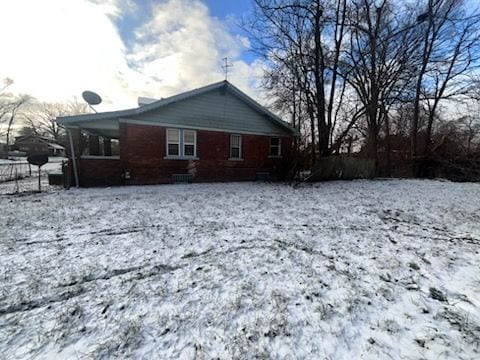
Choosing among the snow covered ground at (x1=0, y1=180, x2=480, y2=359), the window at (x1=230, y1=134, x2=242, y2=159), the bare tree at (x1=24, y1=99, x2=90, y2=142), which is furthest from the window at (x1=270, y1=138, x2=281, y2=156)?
the bare tree at (x1=24, y1=99, x2=90, y2=142)

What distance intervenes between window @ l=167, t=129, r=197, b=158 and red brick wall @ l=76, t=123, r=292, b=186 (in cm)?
26

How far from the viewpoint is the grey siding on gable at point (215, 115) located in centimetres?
1111

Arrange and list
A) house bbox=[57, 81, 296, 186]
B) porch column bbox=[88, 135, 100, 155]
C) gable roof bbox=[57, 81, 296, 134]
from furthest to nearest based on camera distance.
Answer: porch column bbox=[88, 135, 100, 155], house bbox=[57, 81, 296, 186], gable roof bbox=[57, 81, 296, 134]

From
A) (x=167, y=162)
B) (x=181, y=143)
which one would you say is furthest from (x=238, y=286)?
(x=181, y=143)

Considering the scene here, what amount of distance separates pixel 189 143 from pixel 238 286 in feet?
32.7

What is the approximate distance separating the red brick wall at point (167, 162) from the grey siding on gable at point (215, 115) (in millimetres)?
436

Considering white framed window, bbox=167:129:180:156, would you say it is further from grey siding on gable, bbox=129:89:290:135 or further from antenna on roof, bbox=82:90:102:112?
antenna on roof, bbox=82:90:102:112

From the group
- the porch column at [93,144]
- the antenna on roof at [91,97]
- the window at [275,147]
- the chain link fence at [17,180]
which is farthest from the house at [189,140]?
the porch column at [93,144]

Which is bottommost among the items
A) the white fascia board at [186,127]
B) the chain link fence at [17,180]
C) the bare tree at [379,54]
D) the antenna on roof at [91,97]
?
the chain link fence at [17,180]

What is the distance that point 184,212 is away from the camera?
6.12m

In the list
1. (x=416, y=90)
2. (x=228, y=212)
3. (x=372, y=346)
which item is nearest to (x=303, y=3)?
(x=416, y=90)

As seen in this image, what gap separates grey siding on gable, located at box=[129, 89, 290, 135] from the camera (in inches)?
437

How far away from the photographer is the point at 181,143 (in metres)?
11.7

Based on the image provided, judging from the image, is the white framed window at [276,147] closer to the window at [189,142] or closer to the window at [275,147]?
the window at [275,147]
